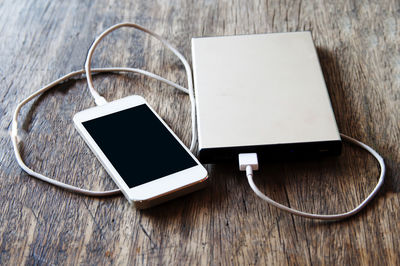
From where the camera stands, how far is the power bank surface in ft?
2.05

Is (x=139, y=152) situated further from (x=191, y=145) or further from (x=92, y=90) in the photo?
(x=92, y=90)

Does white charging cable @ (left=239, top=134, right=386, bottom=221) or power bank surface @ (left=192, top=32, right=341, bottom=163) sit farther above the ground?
power bank surface @ (left=192, top=32, right=341, bottom=163)

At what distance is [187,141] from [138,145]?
0.08m

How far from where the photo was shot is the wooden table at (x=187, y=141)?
1.83 feet

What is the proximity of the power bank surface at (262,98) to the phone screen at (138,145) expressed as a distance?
43 millimetres

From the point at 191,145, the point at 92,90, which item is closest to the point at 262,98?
the point at 191,145

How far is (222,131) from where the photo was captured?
2.09 ft

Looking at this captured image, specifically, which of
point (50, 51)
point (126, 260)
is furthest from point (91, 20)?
point (126, 260)

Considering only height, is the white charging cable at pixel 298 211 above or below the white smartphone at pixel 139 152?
below

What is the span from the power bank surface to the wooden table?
0.13 ft

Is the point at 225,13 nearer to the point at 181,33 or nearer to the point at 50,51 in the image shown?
the point at 181,33

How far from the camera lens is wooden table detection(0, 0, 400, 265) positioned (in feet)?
1.83

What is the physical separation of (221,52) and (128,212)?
0.31 meters

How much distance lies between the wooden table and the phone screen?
0.12 ft
